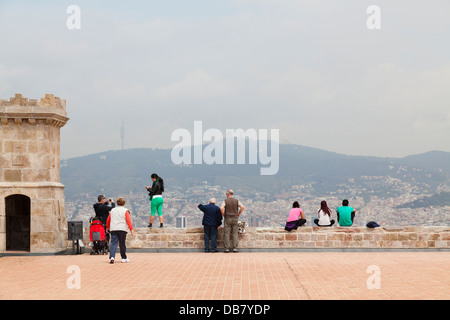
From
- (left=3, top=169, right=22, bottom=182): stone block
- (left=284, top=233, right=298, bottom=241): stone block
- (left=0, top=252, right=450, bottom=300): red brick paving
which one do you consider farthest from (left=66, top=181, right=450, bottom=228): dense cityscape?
(left=0, top=252, right=450, bottom=300): red brick paving

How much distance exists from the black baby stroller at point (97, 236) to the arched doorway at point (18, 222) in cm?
236

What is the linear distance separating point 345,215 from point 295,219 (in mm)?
1643

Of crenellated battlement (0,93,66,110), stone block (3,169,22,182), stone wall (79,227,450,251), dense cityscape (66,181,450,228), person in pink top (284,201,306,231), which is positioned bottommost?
dense cityscape (66,181,450,228)

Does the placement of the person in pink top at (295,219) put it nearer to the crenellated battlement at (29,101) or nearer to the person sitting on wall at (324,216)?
the person sitting on wall at (324,216)

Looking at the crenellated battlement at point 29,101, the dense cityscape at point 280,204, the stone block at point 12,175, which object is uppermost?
the crenellated battlement at point 29,101

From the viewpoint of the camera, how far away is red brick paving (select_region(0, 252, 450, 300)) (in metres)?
9.93

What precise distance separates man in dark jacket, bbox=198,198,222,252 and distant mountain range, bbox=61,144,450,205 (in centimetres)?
6042

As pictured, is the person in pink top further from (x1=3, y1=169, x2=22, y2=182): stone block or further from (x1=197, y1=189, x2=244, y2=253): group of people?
(x1=3, y1=169, x2=22, y2=182): stone block

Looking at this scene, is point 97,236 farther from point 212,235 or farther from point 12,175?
point 212,235

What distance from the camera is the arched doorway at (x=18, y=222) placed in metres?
19.3

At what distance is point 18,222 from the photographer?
19406mm

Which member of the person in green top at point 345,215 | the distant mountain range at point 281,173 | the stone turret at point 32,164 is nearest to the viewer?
the stone turret at point 32,164

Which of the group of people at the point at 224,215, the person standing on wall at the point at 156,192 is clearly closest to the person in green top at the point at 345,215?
the group of people at the point at 224,215
